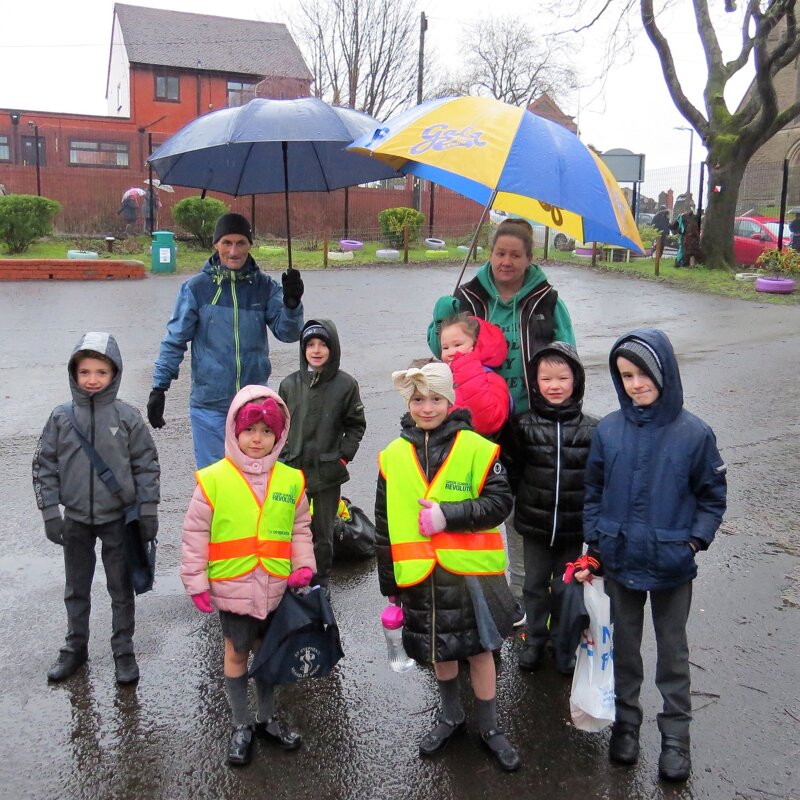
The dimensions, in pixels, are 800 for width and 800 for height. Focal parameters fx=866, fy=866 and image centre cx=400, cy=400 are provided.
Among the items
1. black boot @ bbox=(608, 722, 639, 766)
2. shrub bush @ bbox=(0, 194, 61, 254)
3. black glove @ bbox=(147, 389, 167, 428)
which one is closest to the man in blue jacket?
black glove @ bbox=(147, 389, 167, 428)

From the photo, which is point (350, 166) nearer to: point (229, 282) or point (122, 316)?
point (229, 282)

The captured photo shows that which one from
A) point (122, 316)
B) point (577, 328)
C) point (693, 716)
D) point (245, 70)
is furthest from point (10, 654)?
point (245, 70)

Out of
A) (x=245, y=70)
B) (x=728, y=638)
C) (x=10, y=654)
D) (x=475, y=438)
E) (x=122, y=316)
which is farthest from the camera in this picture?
(x=245, y=70)

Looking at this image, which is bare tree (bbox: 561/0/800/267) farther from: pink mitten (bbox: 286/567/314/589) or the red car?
pink mitten (bbox: 286/567/314/589)

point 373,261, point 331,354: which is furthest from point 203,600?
point 373,261

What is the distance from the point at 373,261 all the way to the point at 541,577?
1875 cm

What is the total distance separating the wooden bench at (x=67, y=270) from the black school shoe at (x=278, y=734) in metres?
15.4

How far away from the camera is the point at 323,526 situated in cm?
448

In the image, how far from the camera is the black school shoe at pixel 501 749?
3.33 metres

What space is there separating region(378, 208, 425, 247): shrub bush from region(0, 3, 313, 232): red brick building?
9.73 metres

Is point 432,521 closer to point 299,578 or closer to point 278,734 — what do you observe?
point 299,578

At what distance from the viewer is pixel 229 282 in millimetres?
4707

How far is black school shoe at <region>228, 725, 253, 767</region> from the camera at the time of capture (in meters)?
3.32

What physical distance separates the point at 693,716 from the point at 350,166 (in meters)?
3.76
